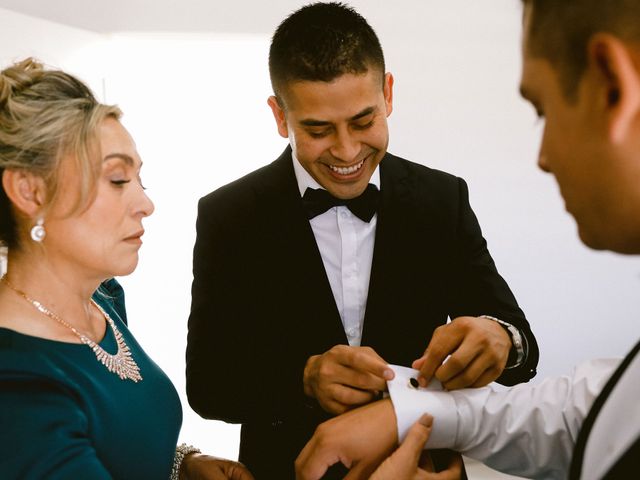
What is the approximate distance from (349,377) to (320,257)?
371 mm

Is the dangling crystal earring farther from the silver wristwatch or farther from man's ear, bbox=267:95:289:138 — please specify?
the silver wristwatch

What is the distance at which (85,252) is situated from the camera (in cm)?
125

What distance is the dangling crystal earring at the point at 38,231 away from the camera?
3.93 ft

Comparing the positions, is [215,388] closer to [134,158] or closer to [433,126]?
[134,158]

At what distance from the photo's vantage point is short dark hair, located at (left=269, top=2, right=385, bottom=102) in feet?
4.75

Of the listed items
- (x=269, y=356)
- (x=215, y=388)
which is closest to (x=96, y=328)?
(x=215, y=388)

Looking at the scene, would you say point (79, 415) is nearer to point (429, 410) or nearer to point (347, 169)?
point (429, 410)

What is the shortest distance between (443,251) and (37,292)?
97cm

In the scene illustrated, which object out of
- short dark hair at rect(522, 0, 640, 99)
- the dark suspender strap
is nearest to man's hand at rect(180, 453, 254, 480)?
the dark suspender strap

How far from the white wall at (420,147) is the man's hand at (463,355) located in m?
2.01

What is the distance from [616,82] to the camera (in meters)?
0.63

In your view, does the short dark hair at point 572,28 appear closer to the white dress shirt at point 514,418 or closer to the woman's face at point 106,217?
the white dress shirt at point 514,418

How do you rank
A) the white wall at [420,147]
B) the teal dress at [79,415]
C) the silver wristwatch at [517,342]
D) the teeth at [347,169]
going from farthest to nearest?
the white wall at [420,147]
the teeth at [347,169]
the silver wristwatch at [517,342]
the teal dress at [79,415]

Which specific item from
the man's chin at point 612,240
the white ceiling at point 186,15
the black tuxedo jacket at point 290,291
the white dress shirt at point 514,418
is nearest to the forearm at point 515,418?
the white dress shirt at point 514,418
